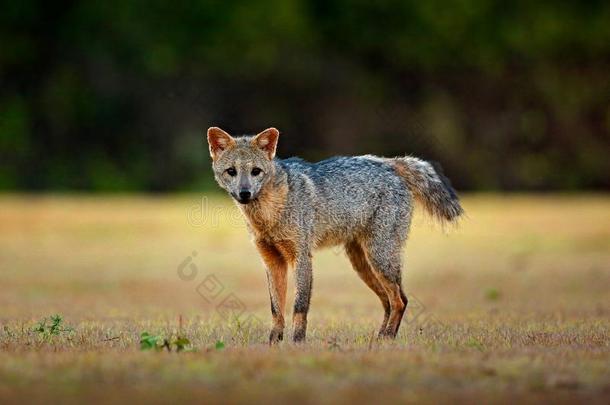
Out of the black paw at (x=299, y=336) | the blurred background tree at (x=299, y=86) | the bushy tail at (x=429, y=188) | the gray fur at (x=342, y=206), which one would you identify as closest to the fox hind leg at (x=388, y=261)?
the gray fur at (x=342, y=206)

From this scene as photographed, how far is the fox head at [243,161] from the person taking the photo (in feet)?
33.6

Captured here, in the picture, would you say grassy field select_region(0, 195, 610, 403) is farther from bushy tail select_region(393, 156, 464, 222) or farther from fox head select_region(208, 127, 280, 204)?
fox head select_region(208, 127, 280, 204)

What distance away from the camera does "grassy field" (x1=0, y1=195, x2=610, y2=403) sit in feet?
22.7

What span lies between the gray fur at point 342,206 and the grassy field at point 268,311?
484 millimetres

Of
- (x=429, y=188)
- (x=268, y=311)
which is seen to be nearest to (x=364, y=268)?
(x=429, y=188)

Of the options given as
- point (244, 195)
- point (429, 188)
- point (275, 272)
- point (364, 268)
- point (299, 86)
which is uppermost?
point (299, 86)

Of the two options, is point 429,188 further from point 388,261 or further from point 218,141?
point 218,141

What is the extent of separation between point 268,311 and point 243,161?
4462 millimetres

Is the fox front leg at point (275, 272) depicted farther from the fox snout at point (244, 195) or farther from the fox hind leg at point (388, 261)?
the fox hind leg at point (388, 261)

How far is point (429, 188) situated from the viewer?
11.9m

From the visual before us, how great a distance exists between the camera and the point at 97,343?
9195 mm

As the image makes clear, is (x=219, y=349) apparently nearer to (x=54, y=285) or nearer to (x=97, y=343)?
(x=97, y=343)

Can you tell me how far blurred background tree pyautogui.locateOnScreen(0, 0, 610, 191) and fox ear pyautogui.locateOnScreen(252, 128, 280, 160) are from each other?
83.1ft

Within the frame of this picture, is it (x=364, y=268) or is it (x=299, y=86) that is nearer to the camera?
(x=364, y=268)
